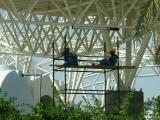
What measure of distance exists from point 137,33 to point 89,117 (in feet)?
12.6

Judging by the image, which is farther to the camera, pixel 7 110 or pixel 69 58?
pixel 69 58

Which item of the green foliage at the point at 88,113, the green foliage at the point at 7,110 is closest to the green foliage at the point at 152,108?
the green foliage at the point at 88,113

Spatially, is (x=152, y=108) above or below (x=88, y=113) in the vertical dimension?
above

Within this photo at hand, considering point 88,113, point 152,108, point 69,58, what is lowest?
point 88,113

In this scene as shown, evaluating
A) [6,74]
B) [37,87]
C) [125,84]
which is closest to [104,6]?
[125,84]

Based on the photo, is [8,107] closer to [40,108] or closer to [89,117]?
[40,108]

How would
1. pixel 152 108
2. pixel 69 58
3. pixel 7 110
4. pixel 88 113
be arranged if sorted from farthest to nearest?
pixel 69 58, pixel 7 110, pixel 152 108, pixel 88 113

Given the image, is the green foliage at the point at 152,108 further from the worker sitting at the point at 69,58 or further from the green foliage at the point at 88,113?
the worker sitting at the point at 69,58

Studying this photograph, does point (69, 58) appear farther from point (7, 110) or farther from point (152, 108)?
point (152, 108)

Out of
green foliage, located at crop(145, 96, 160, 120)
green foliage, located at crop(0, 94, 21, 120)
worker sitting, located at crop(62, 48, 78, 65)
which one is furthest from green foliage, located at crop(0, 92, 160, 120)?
worker sitting, located at crop(62, 48, 78, 65)

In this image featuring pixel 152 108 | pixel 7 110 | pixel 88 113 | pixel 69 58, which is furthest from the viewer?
pixel 69 58

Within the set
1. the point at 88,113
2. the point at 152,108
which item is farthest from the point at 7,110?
the point at 152,108

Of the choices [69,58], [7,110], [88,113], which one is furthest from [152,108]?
[69,58]

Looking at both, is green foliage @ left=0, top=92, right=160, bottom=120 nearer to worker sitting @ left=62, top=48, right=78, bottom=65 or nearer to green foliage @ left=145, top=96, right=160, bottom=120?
green foliage @ left=145, top=96, right=160, bottom=120
